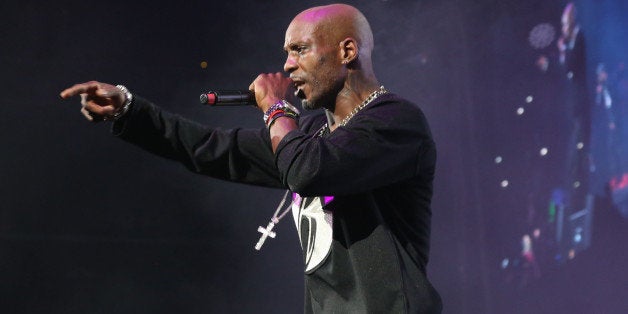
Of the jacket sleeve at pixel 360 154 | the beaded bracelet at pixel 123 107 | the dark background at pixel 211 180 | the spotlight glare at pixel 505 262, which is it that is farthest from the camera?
the spotlight glare at pixel 505 262

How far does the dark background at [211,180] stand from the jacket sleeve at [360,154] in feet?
6.72

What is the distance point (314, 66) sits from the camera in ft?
5.49

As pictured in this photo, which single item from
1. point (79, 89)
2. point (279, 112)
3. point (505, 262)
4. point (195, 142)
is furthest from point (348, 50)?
point (505, 262)

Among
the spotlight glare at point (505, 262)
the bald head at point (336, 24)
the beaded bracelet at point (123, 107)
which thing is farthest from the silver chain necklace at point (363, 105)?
the spotlight glare at point (505, 262)

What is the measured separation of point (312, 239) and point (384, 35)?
95.6 inches

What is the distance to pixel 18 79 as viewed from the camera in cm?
319

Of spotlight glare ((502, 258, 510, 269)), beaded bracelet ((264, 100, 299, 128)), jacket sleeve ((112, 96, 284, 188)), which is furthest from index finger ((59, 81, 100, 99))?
spotlight glare ((502, 258, 510, 269))

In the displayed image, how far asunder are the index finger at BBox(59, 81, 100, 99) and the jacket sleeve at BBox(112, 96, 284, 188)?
0.15m

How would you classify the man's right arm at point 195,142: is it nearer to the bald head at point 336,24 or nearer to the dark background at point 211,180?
the bald head at point 336,24

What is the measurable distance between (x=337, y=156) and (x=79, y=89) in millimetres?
576

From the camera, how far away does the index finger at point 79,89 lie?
1470 mm

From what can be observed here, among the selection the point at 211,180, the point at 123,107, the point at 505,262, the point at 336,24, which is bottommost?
the point at 505,262

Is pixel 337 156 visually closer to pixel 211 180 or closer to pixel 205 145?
pixel 205 145

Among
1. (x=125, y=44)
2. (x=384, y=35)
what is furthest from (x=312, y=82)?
(x=384, y=35)
